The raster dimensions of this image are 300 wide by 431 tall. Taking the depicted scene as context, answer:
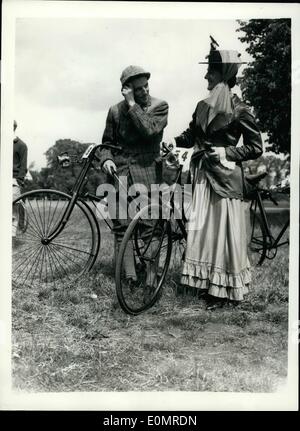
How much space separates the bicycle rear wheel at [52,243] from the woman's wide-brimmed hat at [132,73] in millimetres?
1020

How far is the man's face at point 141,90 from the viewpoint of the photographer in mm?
4875

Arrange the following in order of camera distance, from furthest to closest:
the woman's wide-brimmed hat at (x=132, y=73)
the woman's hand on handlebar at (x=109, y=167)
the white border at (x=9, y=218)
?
1. the woman's hand on handlebar at (x=109, y=167)
2. the woman's wide-brimmed hat at (x=132, y=73)
3. the white border at (x=9, y=218)

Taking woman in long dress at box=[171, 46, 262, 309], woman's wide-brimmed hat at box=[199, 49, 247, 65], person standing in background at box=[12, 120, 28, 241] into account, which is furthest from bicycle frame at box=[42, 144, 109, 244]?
woman's wide-brimmed hat at box=[199, 49, 247, 65]

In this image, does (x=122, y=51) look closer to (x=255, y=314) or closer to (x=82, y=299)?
(x=82, y=299)

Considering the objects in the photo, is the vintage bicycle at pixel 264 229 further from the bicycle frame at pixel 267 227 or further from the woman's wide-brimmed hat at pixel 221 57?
the woman's wide-brimmed hat at pixel 221 57

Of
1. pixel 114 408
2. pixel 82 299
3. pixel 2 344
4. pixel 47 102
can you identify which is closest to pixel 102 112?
pixel 47 102

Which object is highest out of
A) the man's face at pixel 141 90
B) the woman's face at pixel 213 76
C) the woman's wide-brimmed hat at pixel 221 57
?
the woman's wide-brimmed hat at pixel 221 57

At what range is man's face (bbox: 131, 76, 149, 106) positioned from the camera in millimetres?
4875

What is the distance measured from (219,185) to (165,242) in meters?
0.63

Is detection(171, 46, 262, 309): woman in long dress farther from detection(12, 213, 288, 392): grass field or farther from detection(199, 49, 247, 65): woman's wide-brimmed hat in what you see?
detection(12, 213, 288, 392): grass field

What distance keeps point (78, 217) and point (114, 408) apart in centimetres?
151

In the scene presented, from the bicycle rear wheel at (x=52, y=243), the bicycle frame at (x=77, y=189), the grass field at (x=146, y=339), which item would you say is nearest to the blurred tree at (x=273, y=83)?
the grass field at (x=146, y=339)

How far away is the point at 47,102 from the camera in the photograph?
488 centimetres

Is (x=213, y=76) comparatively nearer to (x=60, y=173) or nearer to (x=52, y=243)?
(x=60, y=173)
